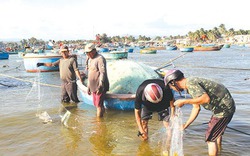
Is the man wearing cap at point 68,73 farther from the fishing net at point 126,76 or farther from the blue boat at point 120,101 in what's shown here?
the blue boat at point 120,101

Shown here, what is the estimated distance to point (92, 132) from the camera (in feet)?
22.2

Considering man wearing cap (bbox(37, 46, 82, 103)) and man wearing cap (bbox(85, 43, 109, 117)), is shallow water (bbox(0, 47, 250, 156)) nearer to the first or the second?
man wearing cap (bbox(37, 46, 82, 103))

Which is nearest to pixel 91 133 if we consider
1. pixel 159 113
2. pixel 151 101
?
pixel 159 113

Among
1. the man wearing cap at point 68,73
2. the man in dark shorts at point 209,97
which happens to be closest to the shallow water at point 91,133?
the man wearing cap at point 68,73

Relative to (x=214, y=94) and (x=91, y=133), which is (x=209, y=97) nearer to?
(x=214, y=94)

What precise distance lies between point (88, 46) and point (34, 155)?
2.87 m

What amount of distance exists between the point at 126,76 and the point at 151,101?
373 centimetres

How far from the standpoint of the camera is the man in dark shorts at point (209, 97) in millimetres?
4012

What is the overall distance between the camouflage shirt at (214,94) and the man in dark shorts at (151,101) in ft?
2.62

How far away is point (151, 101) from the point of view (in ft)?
15.9

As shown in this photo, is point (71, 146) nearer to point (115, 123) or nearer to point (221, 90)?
point (115, 123)

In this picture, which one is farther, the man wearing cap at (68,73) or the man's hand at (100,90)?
the man wearing cap at (68,73)

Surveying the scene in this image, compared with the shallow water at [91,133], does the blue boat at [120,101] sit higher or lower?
higher

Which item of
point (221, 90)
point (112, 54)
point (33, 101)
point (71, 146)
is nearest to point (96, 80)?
point (71, 146)
